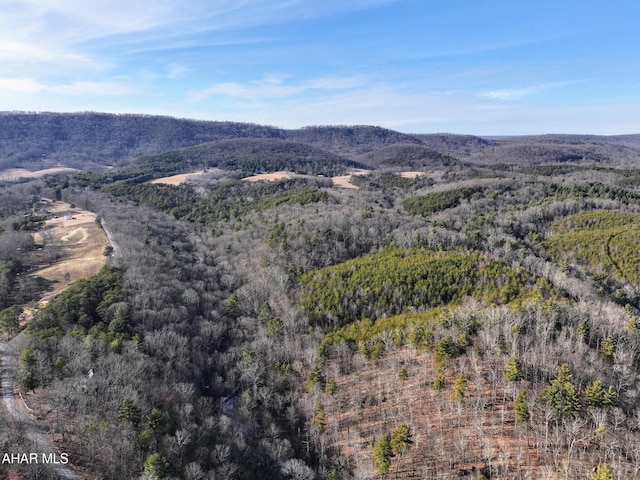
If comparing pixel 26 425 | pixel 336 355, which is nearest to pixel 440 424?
pixel 336 355

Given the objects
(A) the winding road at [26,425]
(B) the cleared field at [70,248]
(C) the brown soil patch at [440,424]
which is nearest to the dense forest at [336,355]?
(C) the brown soil patch at [440,424]

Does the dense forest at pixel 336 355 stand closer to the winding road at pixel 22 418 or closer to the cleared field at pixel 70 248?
the winding road at pixel 22 418

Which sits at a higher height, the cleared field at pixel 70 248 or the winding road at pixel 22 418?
the cleared field at pixel 70 248

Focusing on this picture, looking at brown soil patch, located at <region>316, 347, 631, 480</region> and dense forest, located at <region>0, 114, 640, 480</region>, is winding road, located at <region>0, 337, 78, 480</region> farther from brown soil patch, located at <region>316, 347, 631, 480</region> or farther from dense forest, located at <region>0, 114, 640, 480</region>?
brown soil patch, located at <region>316, 347, 631, 480</region>

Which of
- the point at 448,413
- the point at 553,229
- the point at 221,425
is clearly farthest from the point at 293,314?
the point at 553,229

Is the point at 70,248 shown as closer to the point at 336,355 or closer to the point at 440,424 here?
the point at 336,355

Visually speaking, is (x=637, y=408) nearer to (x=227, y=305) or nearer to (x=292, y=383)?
(x=292, y=383)

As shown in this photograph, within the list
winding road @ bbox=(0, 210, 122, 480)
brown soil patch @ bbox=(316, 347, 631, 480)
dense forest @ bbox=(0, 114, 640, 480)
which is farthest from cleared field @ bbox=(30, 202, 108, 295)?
brown soil patch @ bbox=(316, 347, 631, 480)
